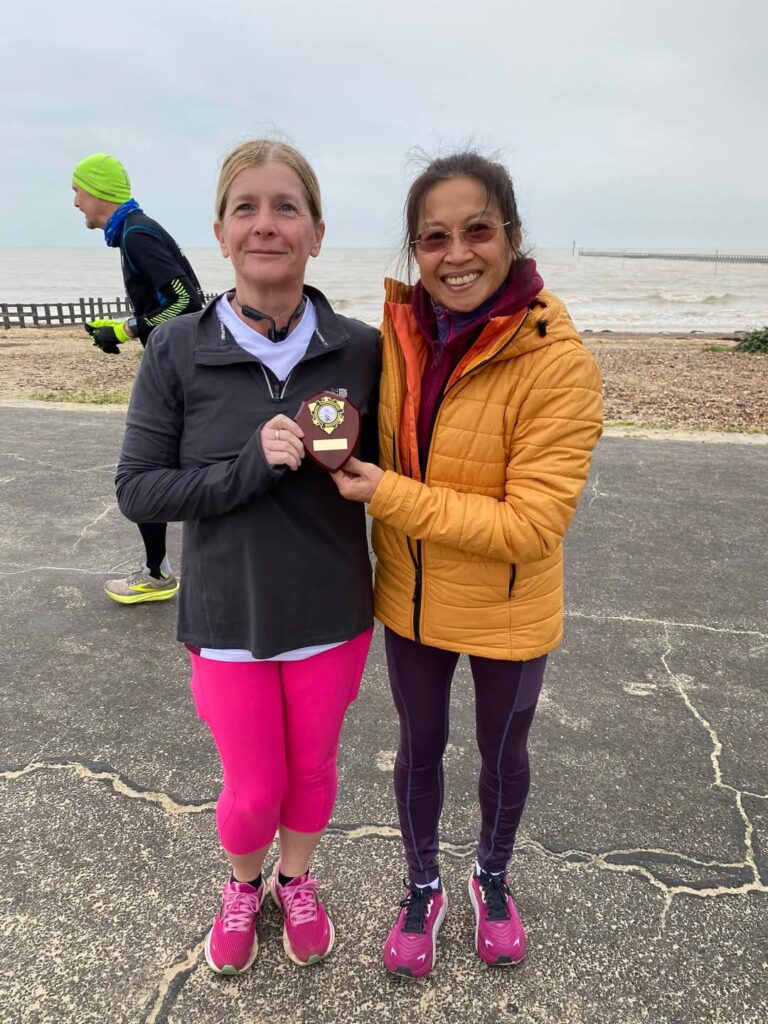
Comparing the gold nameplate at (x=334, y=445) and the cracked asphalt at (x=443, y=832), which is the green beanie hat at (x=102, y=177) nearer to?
the cracked asphalt at (x=443, y=832)

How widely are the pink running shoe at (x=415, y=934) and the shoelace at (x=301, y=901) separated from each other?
0.71 ft

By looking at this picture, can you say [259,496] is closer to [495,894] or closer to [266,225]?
[266,225]

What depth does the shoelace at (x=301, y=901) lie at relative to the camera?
1.79 m

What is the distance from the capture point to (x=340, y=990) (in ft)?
5.57

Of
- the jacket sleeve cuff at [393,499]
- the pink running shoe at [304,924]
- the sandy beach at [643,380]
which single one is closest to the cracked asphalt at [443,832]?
the pink running shoe at [304,924]

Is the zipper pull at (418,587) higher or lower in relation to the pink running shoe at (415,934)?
higher

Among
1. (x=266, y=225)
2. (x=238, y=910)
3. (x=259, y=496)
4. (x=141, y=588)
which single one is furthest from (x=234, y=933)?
(x=141, y=588)

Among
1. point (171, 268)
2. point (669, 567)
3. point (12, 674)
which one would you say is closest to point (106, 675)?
point (12, 674)

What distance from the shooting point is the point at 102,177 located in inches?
123

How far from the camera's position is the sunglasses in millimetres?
1472

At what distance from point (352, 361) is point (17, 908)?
1775mm

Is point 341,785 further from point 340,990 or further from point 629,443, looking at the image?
point 629,443

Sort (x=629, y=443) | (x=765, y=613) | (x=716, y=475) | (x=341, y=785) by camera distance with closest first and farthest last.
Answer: (x=341, y=785), (x=765, y=613), (x=716, y=475), (x=629, y=443)

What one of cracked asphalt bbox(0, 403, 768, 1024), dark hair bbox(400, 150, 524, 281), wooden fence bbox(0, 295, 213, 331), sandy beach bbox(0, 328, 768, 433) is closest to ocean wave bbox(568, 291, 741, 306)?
sandy beach bbox(0, 328, 768, 433)
